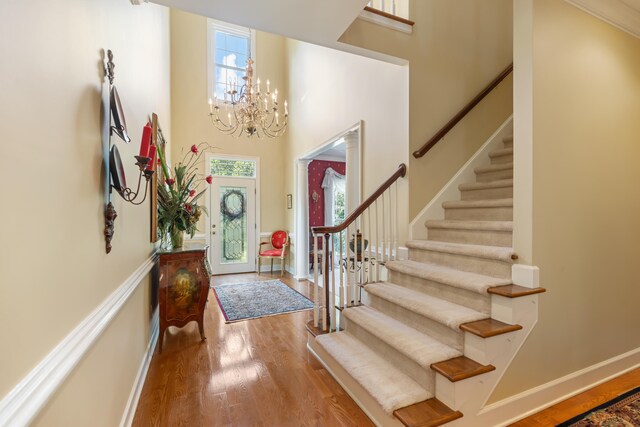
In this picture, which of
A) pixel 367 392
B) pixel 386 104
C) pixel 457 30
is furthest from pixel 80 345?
pixel 457 30

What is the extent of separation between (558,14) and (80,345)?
3.06 meters

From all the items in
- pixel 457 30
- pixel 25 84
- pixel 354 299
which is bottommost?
pixel 354 299

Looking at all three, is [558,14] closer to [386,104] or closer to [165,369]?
[386,104]

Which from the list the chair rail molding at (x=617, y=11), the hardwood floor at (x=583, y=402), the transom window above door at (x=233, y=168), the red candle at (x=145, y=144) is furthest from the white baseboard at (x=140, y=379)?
the chair rail molding at (x=617, y=11)

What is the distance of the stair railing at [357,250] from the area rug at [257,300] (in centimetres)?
114

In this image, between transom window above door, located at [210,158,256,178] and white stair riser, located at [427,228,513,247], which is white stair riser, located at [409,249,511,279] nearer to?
A: white stair riser, located at [427,228,513,247]

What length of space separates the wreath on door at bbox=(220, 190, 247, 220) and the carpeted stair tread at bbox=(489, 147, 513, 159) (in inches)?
184

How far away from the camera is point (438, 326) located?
1900 mm

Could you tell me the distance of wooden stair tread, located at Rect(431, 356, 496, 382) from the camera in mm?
1537

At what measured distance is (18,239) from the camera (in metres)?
0.69

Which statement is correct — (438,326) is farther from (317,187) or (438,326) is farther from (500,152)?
(317,187)

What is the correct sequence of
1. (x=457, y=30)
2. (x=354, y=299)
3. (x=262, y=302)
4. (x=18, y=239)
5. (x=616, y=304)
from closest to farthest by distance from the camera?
(x=18, y=239)
(x=616, y=304)
(x=354, y=299)
(x=457, y=30)
(x=262, y=302)

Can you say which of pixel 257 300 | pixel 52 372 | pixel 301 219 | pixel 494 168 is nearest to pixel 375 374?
pixel 52 372

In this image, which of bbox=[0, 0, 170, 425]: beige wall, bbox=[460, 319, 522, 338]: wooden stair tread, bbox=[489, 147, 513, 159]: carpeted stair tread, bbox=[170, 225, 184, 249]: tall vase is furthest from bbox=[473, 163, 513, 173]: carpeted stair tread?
bbox=[170, 225, 184, 249]: tall vase
